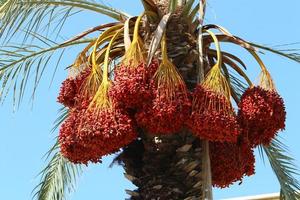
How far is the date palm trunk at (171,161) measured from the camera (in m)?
5.80

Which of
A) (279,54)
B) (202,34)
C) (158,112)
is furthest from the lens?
(279,54)

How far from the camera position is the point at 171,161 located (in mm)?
5961

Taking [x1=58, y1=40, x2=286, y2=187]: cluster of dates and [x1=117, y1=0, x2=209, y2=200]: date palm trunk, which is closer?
[x1=58, y1=40, x2=286, y2=187]: cluster of dates

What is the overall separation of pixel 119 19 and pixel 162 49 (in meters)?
0.89

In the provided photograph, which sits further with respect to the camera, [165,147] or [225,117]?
[165,147]

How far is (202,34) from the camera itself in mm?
6309

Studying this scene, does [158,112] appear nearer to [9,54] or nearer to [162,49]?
[162,49]

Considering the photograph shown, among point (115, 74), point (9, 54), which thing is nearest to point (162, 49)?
point (115, 74)

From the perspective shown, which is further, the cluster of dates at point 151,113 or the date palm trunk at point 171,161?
the date palm trunk at point 171,161

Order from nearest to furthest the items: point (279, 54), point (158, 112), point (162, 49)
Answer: point (158, 112), point (162, 49), point (279, 54)

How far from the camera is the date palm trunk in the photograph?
5.80 m

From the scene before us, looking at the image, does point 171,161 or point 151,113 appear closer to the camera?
point 151,113

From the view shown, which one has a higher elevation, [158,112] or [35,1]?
[35,1]

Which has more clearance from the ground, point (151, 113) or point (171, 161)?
point (151, 113)
